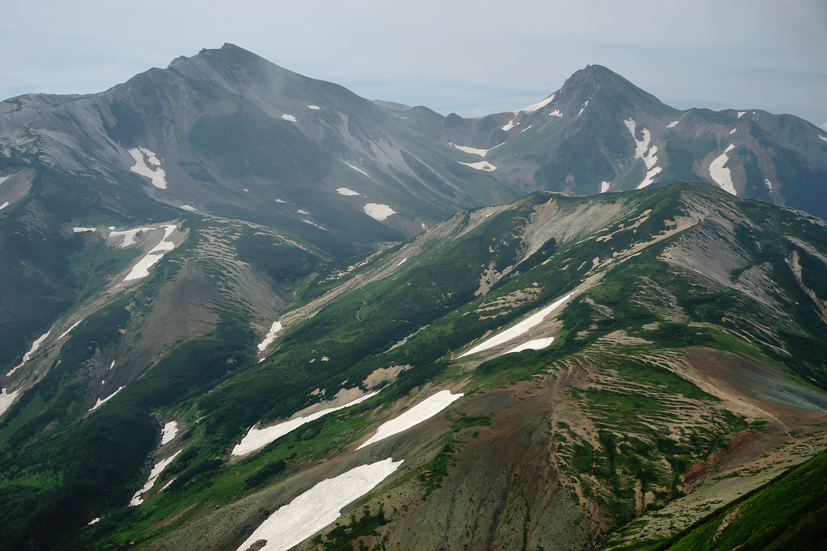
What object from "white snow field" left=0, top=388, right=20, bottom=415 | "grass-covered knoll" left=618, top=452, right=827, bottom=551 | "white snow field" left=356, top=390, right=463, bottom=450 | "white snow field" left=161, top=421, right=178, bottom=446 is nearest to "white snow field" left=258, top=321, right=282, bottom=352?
"white snow field" left=161, top=421, right=178, bottom=446

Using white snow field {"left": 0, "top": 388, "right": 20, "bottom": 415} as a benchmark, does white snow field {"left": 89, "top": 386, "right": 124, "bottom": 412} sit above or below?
below

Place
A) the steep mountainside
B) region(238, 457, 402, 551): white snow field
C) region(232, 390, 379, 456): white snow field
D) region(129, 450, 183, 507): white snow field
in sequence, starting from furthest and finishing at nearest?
region(232, 390, 379, 456): white snow field < region(129, 450, 183, 507): white snow field < region(238, 457, 402, 551): white snow field < the steep mountainside

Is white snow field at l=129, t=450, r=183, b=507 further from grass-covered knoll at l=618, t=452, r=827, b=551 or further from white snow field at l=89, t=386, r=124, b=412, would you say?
grass-covered knoll at l=618, t=452, r=827, b=551

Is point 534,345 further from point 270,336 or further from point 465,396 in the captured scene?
point 270,336

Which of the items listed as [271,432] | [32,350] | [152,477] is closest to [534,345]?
[271,432]

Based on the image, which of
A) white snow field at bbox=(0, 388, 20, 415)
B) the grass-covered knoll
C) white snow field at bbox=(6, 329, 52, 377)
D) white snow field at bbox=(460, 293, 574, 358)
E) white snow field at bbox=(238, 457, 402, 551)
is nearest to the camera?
the grass-covered knoll

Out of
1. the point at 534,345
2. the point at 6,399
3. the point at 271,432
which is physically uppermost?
the point at 534,345
